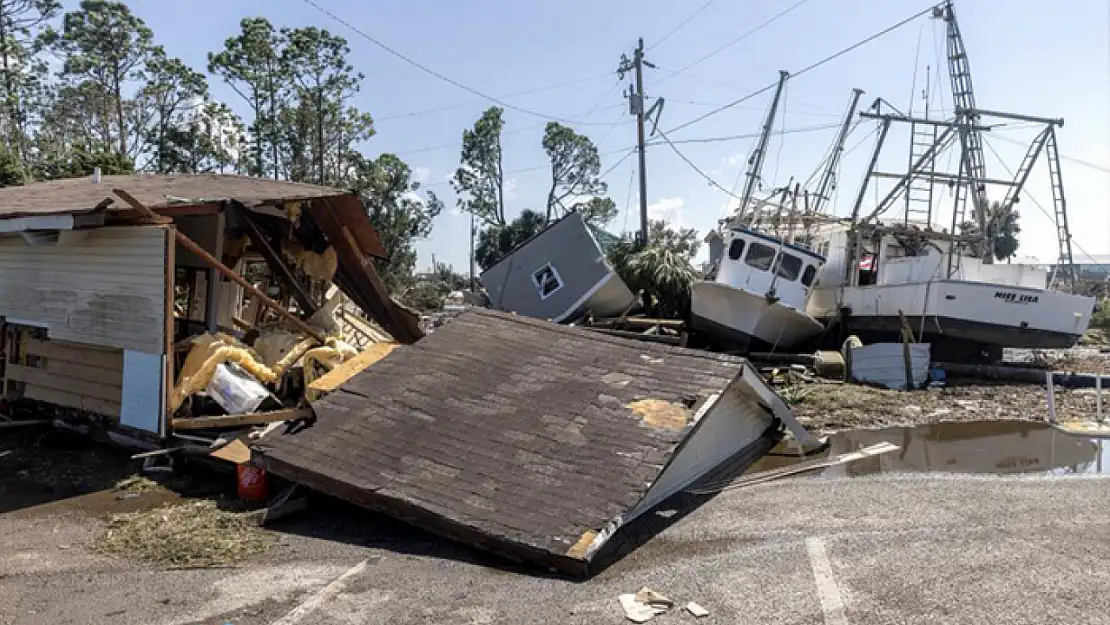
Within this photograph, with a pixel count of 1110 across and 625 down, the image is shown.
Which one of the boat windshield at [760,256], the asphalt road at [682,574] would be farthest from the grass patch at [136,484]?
the boat windshield at [760,256]

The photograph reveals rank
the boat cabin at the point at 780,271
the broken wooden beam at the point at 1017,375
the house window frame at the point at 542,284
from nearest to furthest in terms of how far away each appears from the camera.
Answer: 1. the broken wooden beam at the point at 1017,375
2. the boat cabin at the point at 780,271
3. the house window frame at the point at 542,284

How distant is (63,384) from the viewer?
9.82 metres

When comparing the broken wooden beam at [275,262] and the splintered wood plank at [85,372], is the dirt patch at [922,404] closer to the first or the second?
the broken wooden beam at [275,262]

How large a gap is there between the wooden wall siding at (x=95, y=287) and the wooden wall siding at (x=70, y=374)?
0.26 meters

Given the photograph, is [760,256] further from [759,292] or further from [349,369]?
[349,369]

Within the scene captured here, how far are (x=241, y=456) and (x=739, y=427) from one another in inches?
226

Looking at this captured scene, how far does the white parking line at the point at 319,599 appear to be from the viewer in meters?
4.89

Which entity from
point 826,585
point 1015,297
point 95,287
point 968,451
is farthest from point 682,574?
point 1015,297

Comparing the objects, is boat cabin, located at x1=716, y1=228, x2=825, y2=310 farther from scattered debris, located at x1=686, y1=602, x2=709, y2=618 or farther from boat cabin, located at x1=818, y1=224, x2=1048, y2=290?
scattered debris, located at x1=686, y1=602, x2=709, y2=618

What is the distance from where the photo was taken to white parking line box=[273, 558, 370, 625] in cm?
489

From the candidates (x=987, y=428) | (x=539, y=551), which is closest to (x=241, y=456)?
(x=539, y=551)

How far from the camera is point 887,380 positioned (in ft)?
52.7

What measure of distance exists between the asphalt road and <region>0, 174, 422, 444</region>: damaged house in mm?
2241

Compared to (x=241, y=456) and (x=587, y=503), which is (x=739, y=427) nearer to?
(x=587, y=503)
